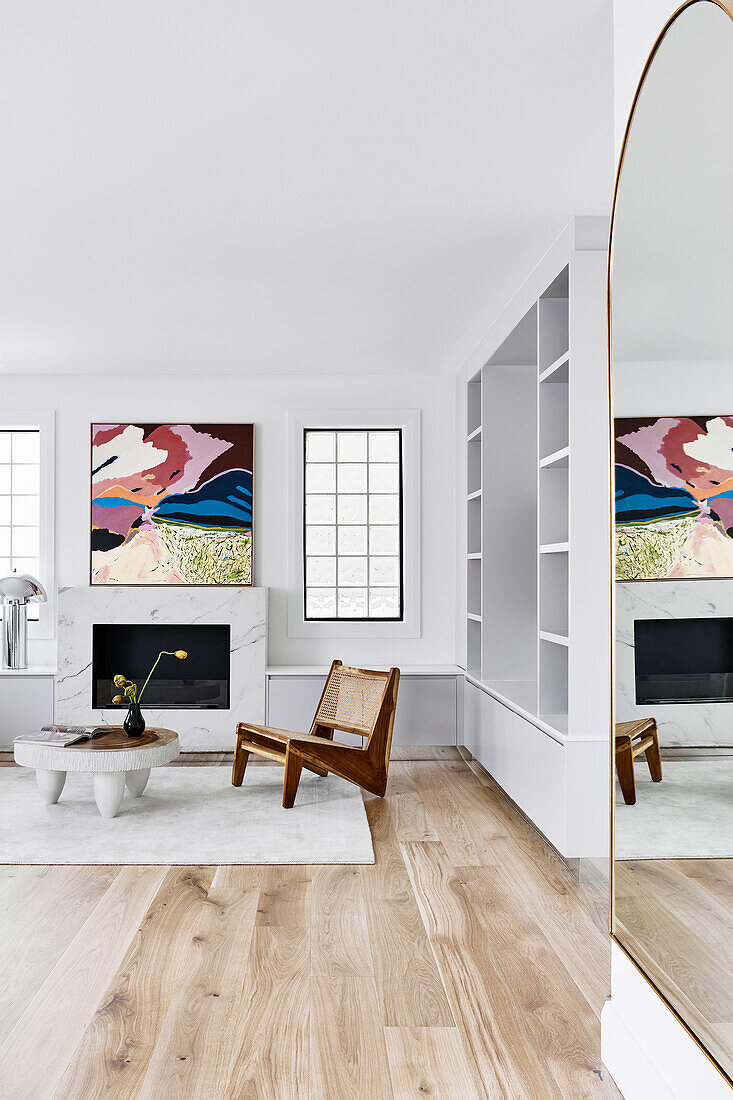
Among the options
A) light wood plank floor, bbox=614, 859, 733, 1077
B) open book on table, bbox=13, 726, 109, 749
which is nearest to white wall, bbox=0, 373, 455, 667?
open book on table, bbox=13, 726, 109, 749

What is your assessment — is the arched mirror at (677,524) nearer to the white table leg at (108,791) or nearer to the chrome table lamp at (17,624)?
the white table leg at (108,791)

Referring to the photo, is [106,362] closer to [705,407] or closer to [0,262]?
[0,262]

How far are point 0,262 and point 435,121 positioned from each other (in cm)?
237

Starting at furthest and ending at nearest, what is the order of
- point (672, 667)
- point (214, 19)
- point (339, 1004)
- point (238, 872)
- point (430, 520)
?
1. point (430, 520)
2. point (238, 872)
3. point (339, 1004)
4. point (214, 19)
5. point (672, 667)

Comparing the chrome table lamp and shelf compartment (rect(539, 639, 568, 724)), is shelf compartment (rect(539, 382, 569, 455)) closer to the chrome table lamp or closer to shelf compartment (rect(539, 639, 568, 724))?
shelf compartment (rect(539, 639, 568, 724))

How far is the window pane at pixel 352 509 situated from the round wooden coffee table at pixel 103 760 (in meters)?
2.44

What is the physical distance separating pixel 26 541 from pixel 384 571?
2694mm

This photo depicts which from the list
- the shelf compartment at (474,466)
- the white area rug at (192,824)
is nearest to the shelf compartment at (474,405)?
the shelf compartment at (474,466)

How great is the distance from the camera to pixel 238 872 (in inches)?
147

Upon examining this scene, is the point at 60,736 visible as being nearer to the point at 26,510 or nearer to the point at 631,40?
the point at 26,510

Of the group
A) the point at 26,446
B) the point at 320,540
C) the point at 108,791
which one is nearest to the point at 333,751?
the point at 108,791

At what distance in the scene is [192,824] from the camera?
4.41 metres

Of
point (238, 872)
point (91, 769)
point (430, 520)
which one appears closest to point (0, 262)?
point (91, 769)

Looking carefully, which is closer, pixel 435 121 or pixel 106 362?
pixel 435 121
